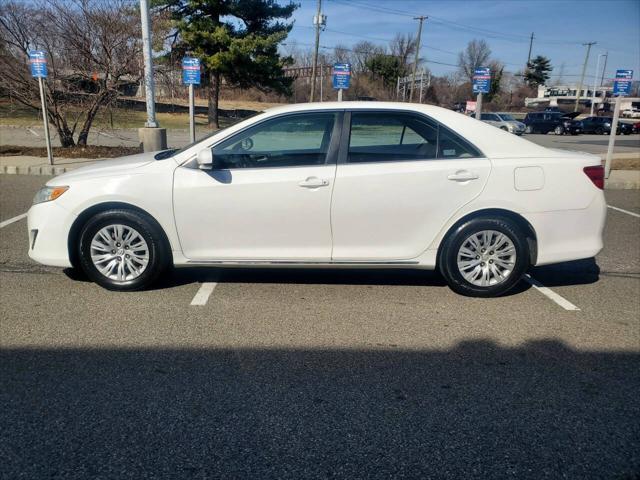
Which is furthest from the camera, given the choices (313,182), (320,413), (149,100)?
(149,100)

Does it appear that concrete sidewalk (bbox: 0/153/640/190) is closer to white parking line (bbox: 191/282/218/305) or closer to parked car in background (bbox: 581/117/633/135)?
white parking line (bbox: 191/282/218/305)

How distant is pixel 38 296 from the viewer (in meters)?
4.64

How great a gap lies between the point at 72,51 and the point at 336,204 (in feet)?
42.7

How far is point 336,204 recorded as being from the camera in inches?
Result: 177

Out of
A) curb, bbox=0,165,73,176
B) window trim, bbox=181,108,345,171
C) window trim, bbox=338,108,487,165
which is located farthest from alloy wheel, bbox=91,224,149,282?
curb, bbox=0,165,73,176

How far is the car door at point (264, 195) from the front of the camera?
4477 millimetres

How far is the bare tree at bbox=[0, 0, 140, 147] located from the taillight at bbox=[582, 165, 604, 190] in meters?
13.3

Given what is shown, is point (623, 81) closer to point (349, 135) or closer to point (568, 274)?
point (568, 274)

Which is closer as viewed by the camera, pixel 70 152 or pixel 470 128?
pixel 470 128

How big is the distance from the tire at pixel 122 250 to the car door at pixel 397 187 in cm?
158

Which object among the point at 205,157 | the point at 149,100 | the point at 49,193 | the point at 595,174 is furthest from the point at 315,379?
the point at 149,100

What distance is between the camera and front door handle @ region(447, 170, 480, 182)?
452 cm

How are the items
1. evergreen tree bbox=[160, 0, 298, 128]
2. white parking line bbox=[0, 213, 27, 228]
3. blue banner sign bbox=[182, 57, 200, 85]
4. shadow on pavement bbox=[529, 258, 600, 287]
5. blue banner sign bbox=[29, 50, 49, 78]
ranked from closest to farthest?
shadow on pavement bbox=[529, 258, 600, 287] → white parking line bbox=[0, 213, 27, 228] → blue banner sign bbox=[29, 50, 49, 78] → blue banner sign bbox=[182, 57, 200, 85] → evergreen tree bbox=[160, 0, 298, 128]

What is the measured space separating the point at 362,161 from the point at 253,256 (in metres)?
1.27
